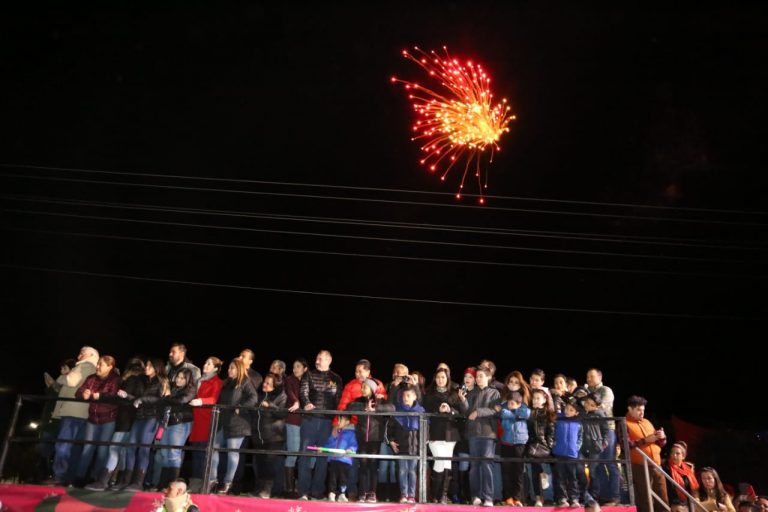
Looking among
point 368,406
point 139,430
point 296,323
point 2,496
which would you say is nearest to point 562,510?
point 368,406

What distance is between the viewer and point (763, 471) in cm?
2953

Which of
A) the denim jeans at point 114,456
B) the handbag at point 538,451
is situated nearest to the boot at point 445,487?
the handbag at point 538,451

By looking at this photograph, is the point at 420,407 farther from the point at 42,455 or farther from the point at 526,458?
the point at 42,455

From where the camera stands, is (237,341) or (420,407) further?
(237,341)

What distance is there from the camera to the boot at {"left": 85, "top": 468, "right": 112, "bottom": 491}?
869cm

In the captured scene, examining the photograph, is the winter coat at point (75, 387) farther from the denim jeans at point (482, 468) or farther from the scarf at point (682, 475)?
the scarf at point (682, 475)

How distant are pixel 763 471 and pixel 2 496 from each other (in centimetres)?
3062

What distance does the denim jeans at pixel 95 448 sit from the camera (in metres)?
9.04

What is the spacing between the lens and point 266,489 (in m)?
8.95

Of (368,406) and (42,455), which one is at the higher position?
(368,406)

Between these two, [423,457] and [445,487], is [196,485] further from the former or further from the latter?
[445,487]

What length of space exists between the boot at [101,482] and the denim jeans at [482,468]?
4.76 metres

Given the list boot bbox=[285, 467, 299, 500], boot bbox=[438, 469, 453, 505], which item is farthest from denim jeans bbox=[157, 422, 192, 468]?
boot bbox=[438, 469, 453, 505]

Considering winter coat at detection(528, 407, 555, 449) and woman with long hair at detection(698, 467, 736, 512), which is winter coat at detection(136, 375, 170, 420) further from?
woman with long hair at detection(698, 467, 736, 512)
